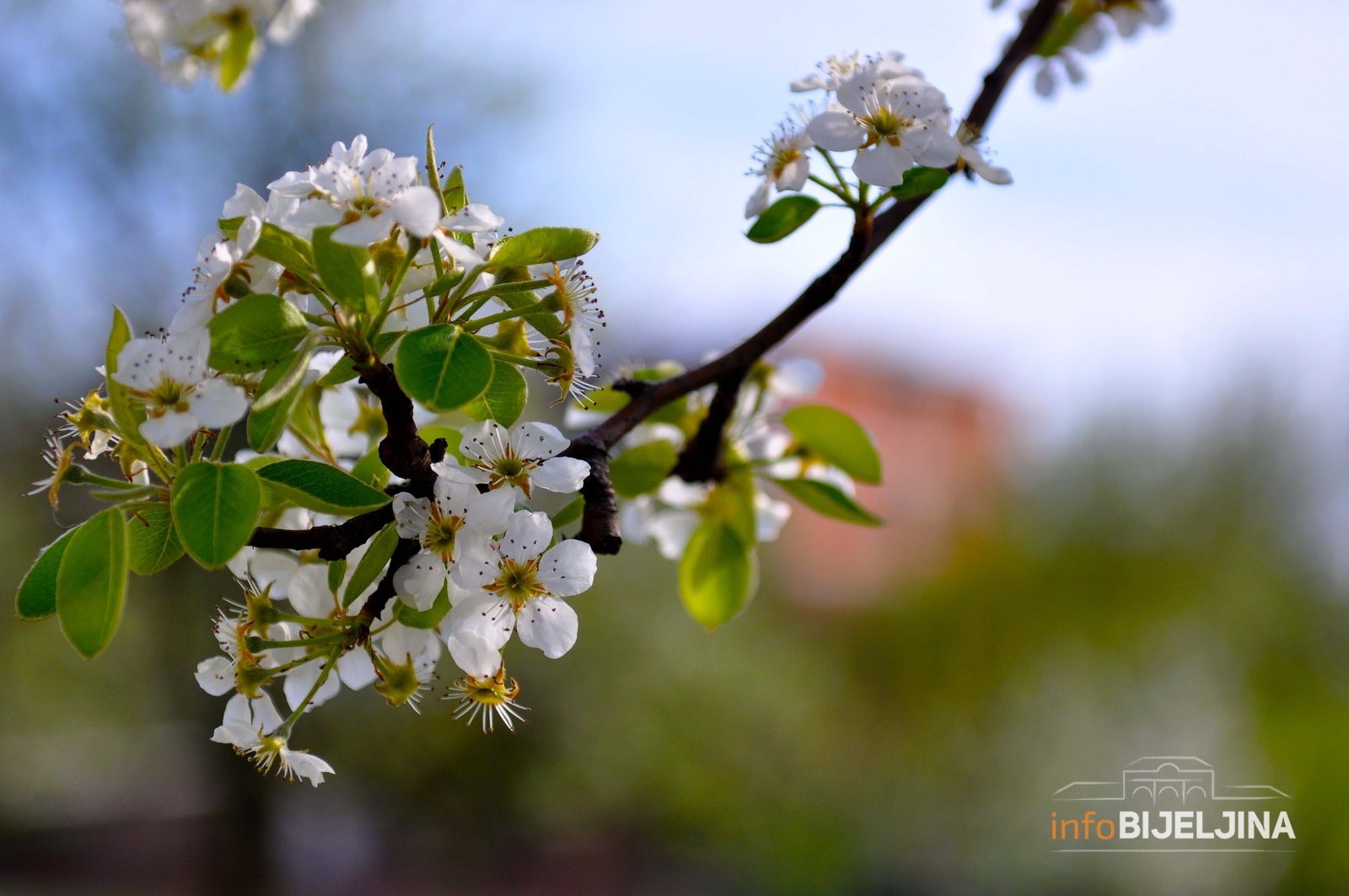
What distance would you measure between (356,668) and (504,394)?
22cm

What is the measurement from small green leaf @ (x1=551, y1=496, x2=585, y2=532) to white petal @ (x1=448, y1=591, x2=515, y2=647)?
0.08 m

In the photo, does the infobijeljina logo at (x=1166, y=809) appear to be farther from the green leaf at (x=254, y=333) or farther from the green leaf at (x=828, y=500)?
the green leaf at (x=254, y=333)

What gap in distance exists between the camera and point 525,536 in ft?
1.47

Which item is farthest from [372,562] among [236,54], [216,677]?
[236,54]

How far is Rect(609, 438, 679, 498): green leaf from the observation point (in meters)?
0.71

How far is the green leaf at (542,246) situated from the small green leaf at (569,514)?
15 centimetres

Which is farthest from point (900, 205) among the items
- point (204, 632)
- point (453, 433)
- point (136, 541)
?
point (204, 632)

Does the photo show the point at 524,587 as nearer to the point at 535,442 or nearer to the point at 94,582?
the point at 535,442

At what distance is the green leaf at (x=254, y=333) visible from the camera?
39cm

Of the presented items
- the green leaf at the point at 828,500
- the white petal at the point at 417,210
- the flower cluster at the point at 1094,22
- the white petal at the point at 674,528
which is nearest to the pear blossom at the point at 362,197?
the white petal at the point at 417,210

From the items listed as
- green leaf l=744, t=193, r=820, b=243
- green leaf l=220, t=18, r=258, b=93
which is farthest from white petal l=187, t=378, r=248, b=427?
green leaf l=220, t=18, r=258, b=93

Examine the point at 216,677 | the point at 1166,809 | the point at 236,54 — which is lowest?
the point at 216,677

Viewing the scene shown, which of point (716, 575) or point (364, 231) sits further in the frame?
point (716, 575)

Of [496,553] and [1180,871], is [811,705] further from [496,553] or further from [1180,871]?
[496,553]
